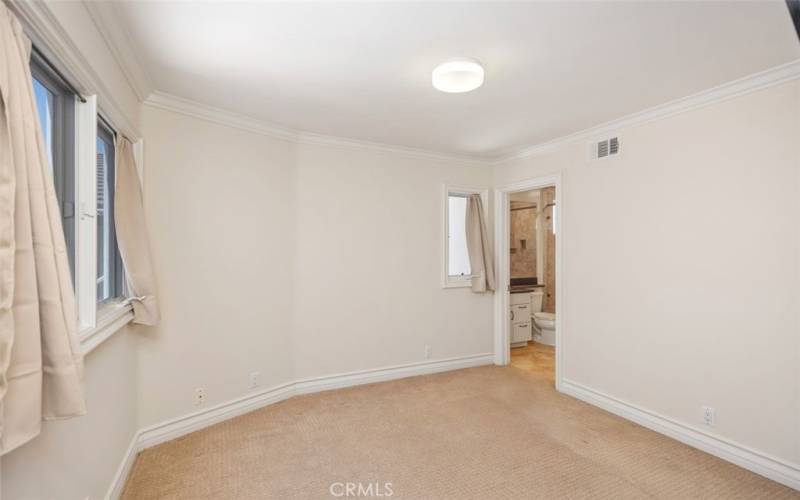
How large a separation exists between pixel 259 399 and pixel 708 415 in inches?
133

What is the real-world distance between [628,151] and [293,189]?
9.55ft

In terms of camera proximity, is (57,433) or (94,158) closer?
(57,433)

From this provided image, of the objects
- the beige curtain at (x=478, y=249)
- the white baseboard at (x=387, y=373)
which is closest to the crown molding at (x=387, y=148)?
the beige curtain at (x=478, y=249)

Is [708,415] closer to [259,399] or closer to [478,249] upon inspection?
[478,249]

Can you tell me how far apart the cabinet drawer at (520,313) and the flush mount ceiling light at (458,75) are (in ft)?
12.2

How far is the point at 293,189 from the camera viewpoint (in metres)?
3.49

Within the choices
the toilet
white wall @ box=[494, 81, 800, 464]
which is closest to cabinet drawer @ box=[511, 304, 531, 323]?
Result: the toilet


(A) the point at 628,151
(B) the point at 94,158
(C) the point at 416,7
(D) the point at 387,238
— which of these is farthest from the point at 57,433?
(A) the point at 628,151

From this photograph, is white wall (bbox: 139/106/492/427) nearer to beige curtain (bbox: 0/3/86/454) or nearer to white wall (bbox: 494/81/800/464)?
white wall (bbox: 494/81/800/464)

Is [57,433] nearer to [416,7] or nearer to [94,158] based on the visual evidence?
[94,158]

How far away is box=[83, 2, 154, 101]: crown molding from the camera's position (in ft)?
5.63

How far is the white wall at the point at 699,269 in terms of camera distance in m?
2.29

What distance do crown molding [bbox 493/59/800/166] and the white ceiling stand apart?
8cm

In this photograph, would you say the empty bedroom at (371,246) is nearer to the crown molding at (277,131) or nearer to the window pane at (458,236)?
the crown molding at (277,131)
